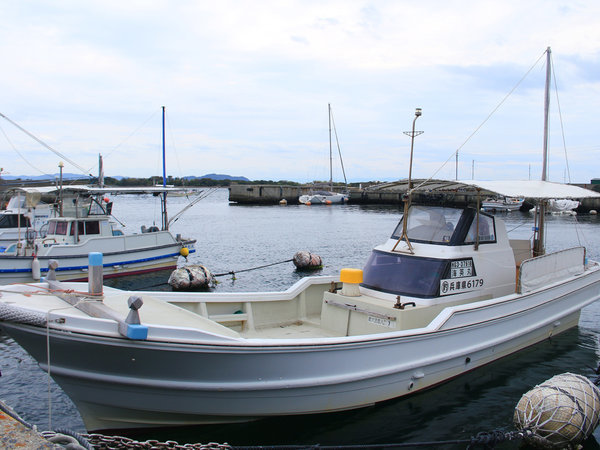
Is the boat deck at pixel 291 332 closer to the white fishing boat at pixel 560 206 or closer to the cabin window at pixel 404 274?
the cabin window at pixel 404 274

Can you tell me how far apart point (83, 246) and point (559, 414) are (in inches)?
676

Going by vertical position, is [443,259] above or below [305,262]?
above

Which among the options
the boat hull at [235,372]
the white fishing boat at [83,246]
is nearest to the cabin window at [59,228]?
the white fishing boat at [83,246]

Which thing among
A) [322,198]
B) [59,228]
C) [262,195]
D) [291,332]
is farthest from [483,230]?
[262,195]

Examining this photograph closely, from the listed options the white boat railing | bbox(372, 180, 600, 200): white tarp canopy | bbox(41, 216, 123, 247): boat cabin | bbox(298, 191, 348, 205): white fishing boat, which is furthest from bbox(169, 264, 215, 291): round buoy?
bbox(298, 191, 348, 205): white fishing boat

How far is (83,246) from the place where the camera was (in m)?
19.2

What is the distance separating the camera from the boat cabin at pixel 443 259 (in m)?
8.71

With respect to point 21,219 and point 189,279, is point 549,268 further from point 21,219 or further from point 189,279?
point 21,219

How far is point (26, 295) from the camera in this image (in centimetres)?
674

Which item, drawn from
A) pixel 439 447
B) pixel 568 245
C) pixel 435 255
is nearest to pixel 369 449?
pixel 439 447

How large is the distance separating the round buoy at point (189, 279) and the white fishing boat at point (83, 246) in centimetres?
313

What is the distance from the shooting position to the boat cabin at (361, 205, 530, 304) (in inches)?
343

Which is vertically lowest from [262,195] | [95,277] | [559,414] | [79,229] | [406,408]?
[406,408]

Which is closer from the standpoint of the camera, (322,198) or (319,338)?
(319,338)
